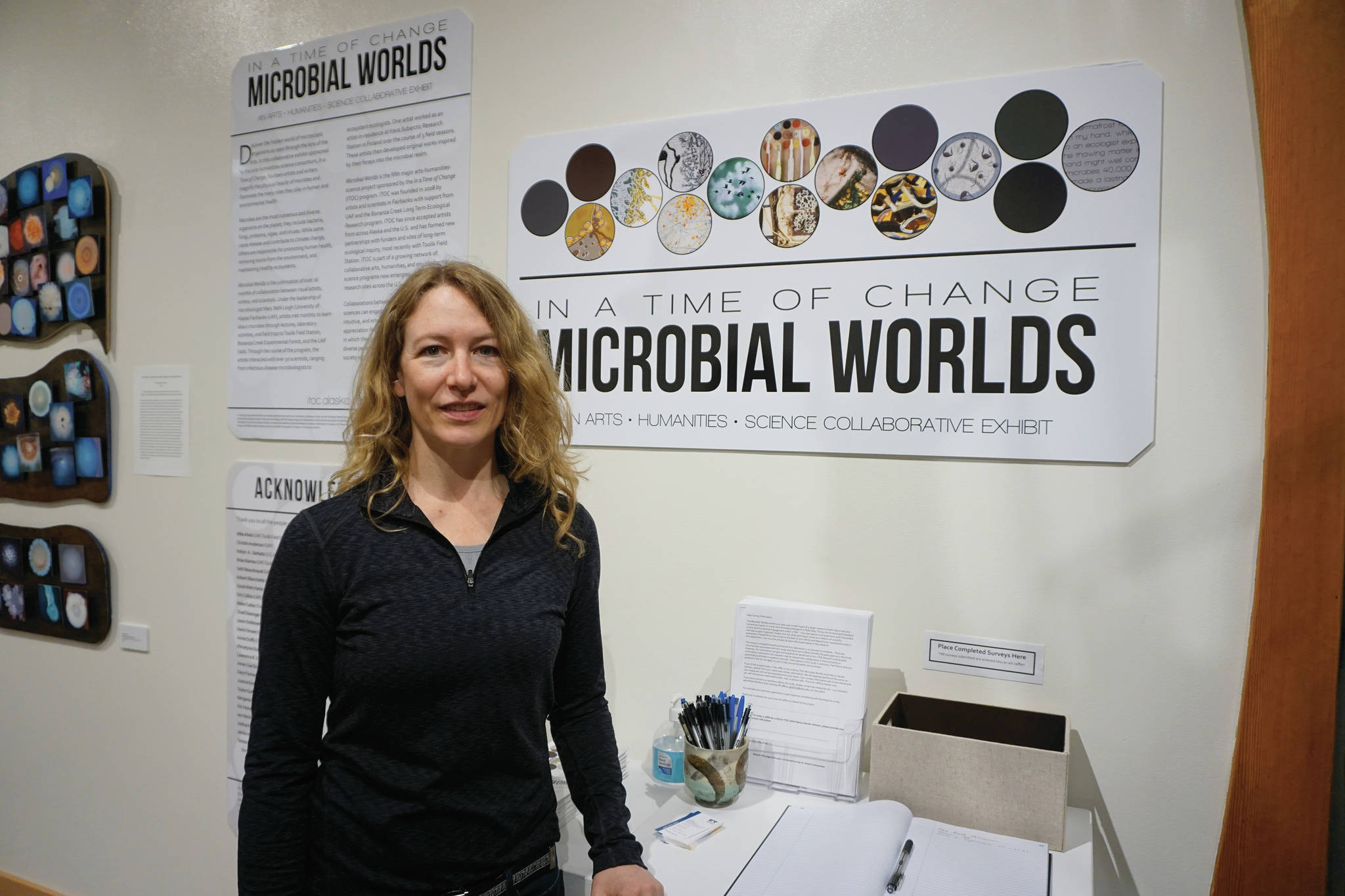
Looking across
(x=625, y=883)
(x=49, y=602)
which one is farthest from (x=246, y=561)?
(x=625, y=883)

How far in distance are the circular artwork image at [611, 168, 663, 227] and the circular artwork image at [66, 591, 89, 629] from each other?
74.2 inches

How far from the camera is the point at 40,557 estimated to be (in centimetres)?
232

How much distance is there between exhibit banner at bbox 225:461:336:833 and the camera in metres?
1.98

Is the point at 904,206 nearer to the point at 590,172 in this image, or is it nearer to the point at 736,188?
the point at 736,188

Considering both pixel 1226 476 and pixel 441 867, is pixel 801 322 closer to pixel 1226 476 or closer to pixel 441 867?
pixel 1226 476

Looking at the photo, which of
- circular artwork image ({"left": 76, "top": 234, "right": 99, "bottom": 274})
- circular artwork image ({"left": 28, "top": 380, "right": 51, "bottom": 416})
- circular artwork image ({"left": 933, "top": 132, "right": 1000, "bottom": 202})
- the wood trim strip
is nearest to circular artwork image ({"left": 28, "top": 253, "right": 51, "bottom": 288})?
circular artwork image ({"left": 76, "top": 234, "right": 99, "bottom": 274})

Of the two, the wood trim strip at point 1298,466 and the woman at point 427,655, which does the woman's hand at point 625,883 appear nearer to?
the woman at point 427,655

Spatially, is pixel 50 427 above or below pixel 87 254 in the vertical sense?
below

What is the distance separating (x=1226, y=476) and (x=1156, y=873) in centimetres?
66

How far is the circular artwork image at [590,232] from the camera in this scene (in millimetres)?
1650

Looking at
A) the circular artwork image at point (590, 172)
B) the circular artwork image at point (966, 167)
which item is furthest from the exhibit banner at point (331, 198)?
the circular artwork image at point (966, 167)

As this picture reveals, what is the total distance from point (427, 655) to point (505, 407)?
0.38 m

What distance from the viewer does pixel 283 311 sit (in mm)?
1977

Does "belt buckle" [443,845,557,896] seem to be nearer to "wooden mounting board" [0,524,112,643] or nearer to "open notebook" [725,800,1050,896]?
"open notebook" [725,800,1050,896]
